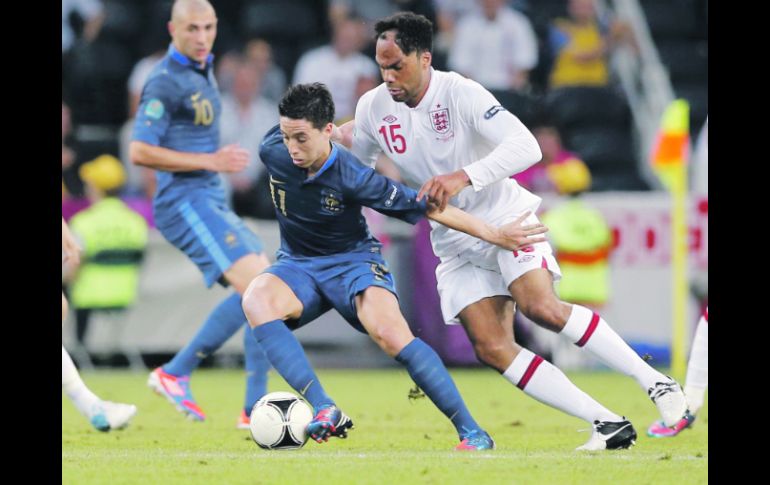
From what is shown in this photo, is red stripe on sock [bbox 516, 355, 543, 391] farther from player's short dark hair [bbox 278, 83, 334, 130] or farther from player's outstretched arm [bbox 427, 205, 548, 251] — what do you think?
player's short dark hair [bbox 278, 83, 334, 130]

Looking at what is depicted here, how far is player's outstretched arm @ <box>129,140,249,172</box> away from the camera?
8.28 meters

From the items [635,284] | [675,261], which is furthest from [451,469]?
[635,284]

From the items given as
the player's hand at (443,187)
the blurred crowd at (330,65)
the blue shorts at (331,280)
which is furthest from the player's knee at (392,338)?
the blurred crowd at (330,65)

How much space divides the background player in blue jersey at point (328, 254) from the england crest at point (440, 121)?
45 cm

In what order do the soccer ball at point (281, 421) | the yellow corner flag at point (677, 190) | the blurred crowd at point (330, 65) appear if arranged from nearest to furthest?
the soccer ball at point (281, 421), the yellow corner flag at point (677, 190), the blurred crowd at point (330, 65)

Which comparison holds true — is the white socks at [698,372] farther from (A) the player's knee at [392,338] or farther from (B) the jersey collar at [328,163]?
(B) the jersey collar at [328,163]

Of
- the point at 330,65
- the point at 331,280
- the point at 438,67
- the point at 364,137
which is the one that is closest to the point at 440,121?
the point at 364,137

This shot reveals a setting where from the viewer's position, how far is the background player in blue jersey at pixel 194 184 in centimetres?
830

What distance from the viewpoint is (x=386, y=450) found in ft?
22.5

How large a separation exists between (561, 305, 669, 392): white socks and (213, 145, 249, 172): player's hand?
233 cm

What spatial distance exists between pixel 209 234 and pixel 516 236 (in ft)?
7.52

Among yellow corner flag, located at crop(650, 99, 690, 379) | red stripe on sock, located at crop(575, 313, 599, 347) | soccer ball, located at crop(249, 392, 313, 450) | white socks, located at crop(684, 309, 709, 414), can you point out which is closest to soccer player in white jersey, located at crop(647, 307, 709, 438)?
white socks, located at crop(684, 309, 709, 414)
